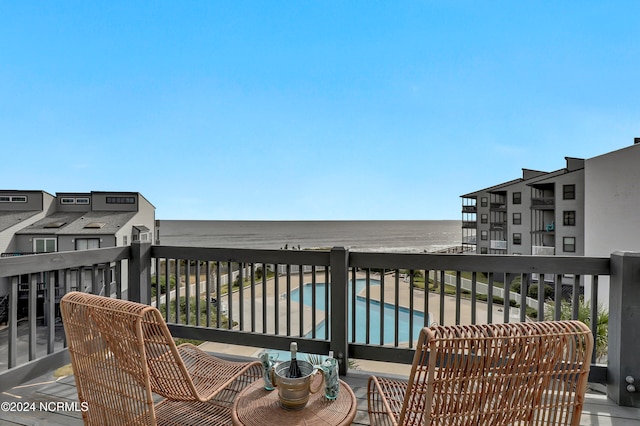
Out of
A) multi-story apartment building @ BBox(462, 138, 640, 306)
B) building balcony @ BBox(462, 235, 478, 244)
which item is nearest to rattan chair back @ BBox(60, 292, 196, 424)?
multi-story apartment building @ BBox(462, 138, 640, 306)

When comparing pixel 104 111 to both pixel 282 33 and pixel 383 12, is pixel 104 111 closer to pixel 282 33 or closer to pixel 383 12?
pixel 282 33

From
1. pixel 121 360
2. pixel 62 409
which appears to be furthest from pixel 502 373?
pixel 62 409

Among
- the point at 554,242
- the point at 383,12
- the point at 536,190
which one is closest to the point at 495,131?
the point at 536,190

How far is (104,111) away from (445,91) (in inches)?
530

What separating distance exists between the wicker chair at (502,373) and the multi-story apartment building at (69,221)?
17.2m

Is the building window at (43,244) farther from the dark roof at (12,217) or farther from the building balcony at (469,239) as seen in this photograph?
the building balcony at (469,239)

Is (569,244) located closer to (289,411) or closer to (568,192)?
(568,192)

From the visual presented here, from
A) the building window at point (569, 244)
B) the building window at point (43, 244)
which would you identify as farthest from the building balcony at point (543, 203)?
the building window at point (43, 244)

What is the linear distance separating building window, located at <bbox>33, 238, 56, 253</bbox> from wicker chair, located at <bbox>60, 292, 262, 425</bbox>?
59.7 ft

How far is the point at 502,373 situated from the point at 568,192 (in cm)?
2293

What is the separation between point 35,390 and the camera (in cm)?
265

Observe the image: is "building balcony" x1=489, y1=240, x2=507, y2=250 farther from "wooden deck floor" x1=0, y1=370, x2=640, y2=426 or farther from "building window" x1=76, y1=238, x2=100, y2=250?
"building window" x1=76, y1=238, x2=100, y2=250

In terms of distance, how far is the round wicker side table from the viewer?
1.53 meters

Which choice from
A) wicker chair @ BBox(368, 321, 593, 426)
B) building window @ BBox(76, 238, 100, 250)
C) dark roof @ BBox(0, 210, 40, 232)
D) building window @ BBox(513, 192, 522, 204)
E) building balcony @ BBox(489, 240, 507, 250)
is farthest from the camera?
building balcony @ BBox(489, 240, 507, 250)
